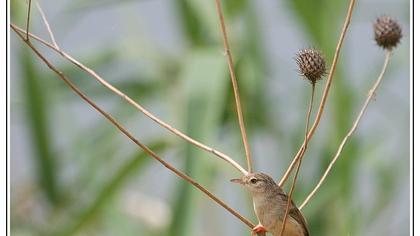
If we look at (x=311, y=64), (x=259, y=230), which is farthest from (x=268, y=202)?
(x=311, y=64)

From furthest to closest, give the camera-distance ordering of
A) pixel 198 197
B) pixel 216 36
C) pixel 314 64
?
pixel 216 36
pixel 198 197
pixel 314 64

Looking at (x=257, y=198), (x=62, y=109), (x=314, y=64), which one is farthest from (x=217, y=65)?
Result: (x=314, y=64)

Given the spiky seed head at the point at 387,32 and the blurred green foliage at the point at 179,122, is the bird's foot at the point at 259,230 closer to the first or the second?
the spiky seed head at the point at 387,32

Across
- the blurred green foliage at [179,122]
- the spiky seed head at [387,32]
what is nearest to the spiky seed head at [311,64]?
the spiky seed head at [387,32]

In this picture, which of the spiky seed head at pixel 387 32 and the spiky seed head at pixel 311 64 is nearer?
the spiky seed head at pixel 311 64

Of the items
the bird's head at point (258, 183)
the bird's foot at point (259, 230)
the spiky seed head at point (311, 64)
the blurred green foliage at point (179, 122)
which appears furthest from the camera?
the blurred green foliage at point (179, 122)

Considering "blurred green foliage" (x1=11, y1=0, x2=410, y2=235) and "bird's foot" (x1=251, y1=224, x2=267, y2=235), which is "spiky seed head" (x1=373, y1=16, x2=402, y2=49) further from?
"blurred green foliage" (x1=11, y1=0, x2=410, y2=235)

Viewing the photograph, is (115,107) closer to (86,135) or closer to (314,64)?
(86,135)
